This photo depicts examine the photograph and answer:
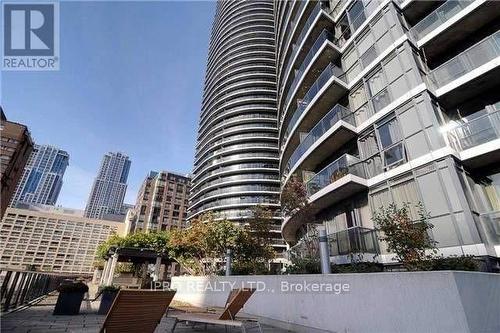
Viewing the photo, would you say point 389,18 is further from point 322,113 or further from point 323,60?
point 322,113

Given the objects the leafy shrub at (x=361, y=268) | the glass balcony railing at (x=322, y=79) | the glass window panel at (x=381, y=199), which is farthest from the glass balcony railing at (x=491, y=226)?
the glass balcony railing at (x=322, y=79)

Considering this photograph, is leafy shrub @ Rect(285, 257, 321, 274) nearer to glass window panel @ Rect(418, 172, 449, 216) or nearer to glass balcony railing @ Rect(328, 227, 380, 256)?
glass balcony railing @ Rect(328, 227, 380, 256)

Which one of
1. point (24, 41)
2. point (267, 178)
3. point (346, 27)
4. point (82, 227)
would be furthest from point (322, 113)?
point (82, 227)

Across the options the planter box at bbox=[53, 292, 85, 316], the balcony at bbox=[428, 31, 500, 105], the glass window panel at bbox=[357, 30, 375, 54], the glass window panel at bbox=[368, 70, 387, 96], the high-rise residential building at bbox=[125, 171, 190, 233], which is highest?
the high-rise residential building at bbox=[125, 171, 190, 233]

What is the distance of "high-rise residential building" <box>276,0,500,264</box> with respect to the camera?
33.8 feet

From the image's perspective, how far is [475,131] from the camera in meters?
10.9

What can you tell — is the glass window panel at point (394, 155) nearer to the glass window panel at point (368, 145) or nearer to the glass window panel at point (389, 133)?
the glass window panel at point (389, 133)

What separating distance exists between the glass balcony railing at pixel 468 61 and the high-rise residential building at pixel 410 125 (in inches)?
1.7

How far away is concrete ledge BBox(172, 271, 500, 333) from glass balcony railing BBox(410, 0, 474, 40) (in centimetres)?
1243

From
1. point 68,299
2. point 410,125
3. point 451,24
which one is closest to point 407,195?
point 410,125

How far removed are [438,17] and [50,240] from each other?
184 metres

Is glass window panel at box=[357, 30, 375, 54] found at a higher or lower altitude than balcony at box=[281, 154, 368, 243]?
higher

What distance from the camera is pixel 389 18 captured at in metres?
14.9

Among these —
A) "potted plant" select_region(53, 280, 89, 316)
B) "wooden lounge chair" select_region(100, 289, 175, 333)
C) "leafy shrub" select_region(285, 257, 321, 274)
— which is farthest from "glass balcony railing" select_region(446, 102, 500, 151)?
"potted plant" select_region(53, 280, 89, 316)
